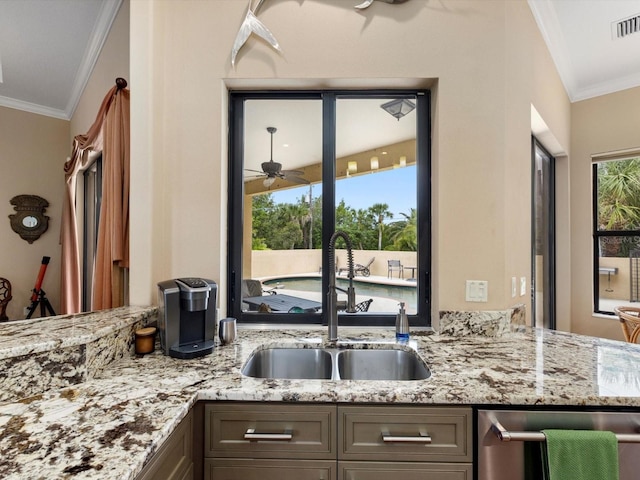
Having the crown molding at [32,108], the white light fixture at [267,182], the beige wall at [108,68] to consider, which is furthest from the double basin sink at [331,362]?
the crown molding at [32,108]

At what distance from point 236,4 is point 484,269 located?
6.25ft

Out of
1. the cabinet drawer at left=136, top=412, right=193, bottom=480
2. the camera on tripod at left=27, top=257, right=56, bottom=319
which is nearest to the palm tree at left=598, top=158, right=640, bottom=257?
the cabinet drawer at left=136, top=412, right=193, bottom=480

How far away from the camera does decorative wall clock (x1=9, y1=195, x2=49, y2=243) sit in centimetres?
396

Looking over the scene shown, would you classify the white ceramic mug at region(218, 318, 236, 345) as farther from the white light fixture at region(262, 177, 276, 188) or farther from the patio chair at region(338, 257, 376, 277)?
the white light fixture at region(262, 177, 276, 188)

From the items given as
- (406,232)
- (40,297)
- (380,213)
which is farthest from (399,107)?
(40,297)

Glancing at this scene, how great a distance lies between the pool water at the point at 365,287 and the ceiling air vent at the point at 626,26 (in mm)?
2333

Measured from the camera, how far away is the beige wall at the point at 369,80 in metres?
1.69

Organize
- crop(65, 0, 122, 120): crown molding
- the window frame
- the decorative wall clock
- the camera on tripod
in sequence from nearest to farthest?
crop(65, 0, 122, 120): crown molding → the window frame → the camera on tripod → the decorative wall clock

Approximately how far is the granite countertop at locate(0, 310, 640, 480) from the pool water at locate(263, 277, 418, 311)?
298 mm

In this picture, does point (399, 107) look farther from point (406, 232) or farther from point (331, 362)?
point (331, 362)

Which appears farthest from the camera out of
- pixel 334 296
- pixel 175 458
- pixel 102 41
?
pixel 102 41

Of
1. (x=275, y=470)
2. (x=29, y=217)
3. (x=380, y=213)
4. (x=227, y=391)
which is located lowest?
(x=275, y=470)

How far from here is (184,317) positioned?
1420 mm

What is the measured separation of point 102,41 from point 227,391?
3.11m
